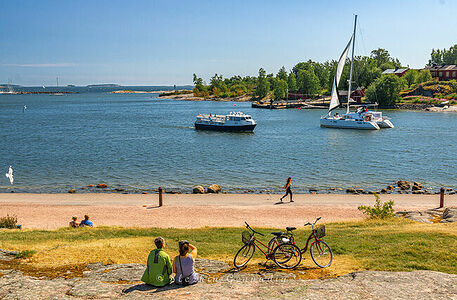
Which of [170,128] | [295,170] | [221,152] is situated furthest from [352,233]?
[170,128]

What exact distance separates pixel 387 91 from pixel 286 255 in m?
136

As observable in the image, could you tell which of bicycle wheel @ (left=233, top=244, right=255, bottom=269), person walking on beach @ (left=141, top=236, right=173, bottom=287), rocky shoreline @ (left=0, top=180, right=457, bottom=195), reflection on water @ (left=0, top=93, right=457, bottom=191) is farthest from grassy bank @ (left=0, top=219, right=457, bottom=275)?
reflection on water @ (left=0, top=93, right=457, bottom=191)

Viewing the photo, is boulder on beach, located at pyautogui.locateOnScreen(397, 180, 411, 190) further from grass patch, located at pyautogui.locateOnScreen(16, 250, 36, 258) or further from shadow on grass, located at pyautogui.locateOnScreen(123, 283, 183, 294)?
grass patch, located at pyautogui.locateOnScreen(16, 250, 36, 258)

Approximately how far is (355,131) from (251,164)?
42.6 meters

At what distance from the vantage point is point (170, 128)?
8875cm

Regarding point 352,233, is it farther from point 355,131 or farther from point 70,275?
point 355,131

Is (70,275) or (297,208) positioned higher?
(70,275)

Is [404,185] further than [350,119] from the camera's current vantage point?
No

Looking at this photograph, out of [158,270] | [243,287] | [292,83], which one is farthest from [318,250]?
[292,83]

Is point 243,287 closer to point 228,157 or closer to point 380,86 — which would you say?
point 228,157

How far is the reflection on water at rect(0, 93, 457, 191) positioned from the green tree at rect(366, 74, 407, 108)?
5351 centimetres

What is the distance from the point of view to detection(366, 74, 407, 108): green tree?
443ft

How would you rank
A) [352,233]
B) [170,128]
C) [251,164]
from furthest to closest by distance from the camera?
[170,128] < [251,164] < [352,233]

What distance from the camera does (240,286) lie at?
9.96 m
